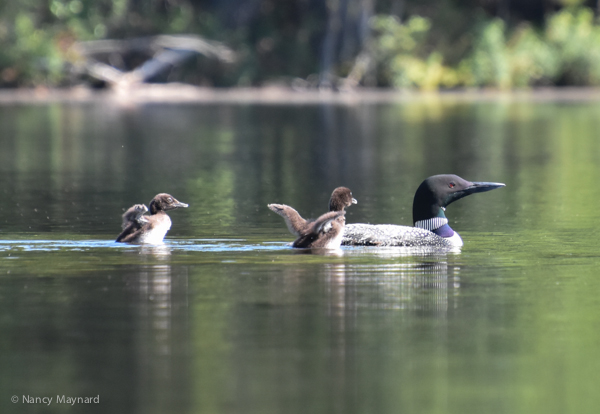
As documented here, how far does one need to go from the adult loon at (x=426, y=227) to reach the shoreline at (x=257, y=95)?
133 ft

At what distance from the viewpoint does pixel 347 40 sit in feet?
200

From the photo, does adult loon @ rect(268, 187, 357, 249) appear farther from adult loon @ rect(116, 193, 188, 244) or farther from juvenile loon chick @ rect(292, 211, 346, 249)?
adult loon @ rect(116, 193, 188, 244)

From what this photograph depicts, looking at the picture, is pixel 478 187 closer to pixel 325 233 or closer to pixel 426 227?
pixel 426 227

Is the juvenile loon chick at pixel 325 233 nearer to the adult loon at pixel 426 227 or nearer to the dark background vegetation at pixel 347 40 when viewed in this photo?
the adult loon at pixel 426 227

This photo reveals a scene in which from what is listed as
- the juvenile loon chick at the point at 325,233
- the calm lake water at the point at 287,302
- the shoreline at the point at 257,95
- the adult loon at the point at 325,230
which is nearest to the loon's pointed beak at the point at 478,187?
the calm lake water at the point at 287,302

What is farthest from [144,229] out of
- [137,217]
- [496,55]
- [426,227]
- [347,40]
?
[496,55]

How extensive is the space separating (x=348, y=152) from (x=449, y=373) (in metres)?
19.9

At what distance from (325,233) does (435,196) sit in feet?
4.24

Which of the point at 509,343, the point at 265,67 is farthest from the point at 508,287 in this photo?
the point at 265,67

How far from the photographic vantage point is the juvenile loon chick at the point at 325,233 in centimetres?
1152

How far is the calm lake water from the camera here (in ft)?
22.3

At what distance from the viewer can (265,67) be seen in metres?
63.3

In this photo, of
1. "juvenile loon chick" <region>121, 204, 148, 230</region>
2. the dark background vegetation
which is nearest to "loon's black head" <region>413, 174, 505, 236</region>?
"juvenile loon chick" <region>121, 204, 148, 230</region>

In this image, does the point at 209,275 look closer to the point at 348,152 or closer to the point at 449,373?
the point at 449,373
